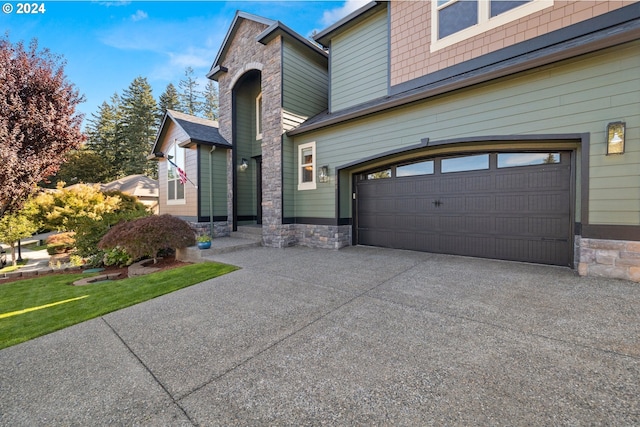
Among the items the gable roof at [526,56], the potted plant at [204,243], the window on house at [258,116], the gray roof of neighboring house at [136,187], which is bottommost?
Result: the potted plant at [204,243]

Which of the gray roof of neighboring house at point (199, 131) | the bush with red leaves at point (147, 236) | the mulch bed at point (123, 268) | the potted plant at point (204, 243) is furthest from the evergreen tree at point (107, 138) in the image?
the potted plant at point (204, 243)

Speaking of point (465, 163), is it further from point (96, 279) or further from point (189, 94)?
point (189, 94)

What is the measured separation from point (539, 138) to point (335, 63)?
19.6 feet

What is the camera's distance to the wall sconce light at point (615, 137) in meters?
4.01

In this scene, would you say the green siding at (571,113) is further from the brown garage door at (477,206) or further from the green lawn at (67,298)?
the green lawn at (67,298)

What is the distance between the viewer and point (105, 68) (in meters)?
12.6

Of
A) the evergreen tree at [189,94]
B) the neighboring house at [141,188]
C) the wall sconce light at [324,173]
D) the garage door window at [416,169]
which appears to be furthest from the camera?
the evergreen tree at [189,94]

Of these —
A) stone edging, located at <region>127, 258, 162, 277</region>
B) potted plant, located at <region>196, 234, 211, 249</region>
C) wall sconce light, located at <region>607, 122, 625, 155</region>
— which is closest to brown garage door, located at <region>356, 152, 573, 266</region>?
wall sconce light, located at <region>607, 122, 625, 155</region>

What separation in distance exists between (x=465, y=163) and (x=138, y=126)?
32926 millimetres

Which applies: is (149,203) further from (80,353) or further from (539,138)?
(539,138)

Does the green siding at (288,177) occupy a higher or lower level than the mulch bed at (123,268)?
higher

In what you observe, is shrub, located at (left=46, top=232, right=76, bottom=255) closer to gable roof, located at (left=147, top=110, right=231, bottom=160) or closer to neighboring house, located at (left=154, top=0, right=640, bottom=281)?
gable roof, located at (left=147, top=110, right=231, bottom=160)

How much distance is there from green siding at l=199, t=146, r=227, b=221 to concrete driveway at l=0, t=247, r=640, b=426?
20.3 ft

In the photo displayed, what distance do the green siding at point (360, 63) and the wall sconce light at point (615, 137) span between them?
14.9ft
